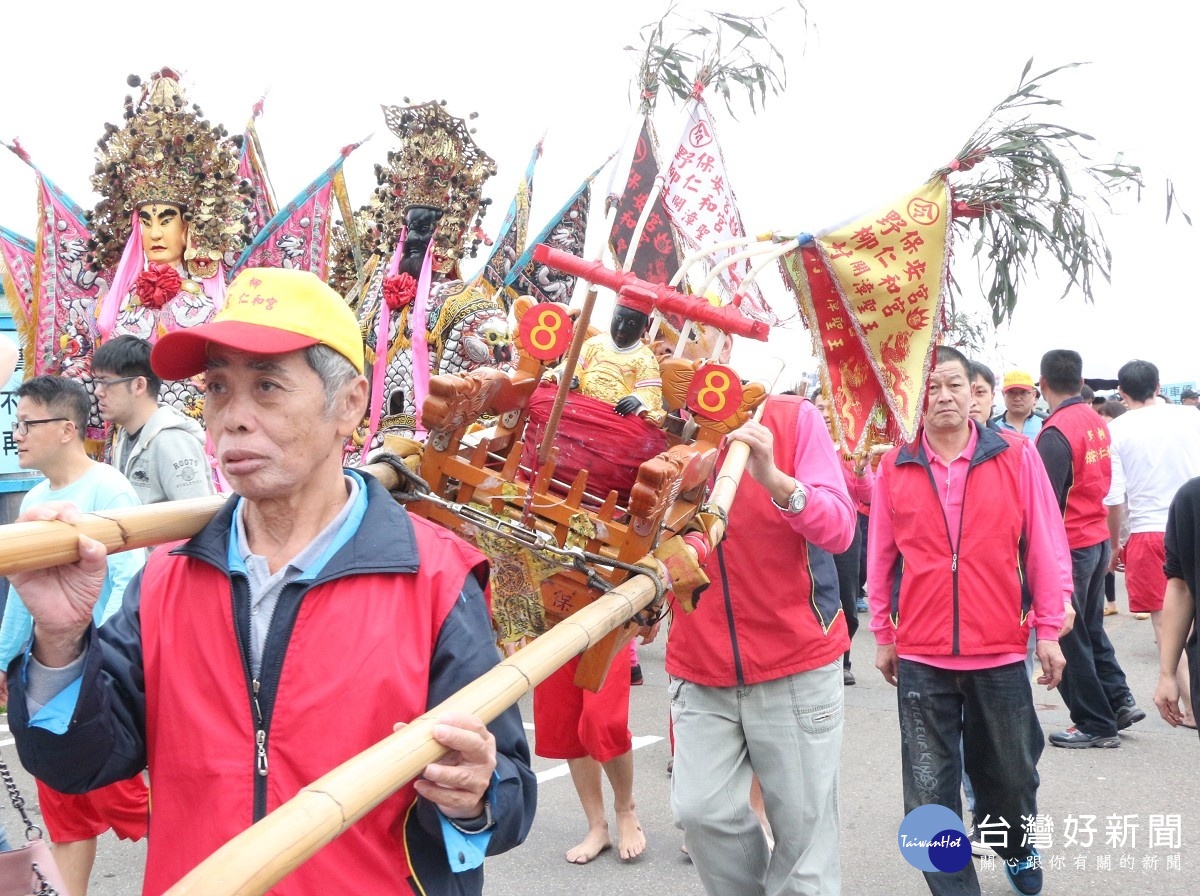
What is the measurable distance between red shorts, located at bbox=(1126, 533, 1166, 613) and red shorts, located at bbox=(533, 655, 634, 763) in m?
3.89

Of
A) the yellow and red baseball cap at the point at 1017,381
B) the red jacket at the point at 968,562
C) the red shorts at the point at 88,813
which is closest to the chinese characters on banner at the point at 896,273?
the red jacket at the point at 968,562

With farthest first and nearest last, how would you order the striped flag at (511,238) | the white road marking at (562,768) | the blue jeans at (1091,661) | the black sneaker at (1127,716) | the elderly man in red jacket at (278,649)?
the striped flag at (511,238) → the black sneaker at (1127,716) → the blue jeans at (1091,661) → the white road marking at (562,768) → the elderly man in red jacket at (278,649)

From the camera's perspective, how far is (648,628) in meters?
2.68

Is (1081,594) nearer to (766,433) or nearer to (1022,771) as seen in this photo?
(1022,771)


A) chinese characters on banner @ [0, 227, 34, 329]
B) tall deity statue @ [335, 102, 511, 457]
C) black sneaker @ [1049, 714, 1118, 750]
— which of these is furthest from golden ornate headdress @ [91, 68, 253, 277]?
black sneaker @ [1049, 714, 1118, 750]

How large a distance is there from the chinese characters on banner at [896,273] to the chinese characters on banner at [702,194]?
0.36 m

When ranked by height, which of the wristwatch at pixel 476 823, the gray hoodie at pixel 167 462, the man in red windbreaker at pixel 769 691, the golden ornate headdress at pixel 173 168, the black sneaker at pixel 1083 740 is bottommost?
the black sneaker at pixel 1083 740

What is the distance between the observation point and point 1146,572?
661cm

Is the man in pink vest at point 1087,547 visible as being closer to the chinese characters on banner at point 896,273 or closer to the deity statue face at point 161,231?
the chinese characters on banner at point 896,273

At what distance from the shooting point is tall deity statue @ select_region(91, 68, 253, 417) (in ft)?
20.3

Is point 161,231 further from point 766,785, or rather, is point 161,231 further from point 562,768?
point 766,785

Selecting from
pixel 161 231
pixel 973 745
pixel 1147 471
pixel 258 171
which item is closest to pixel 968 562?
pixel 973 745

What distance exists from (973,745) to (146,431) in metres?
3.29

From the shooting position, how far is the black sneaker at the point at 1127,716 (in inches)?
240
